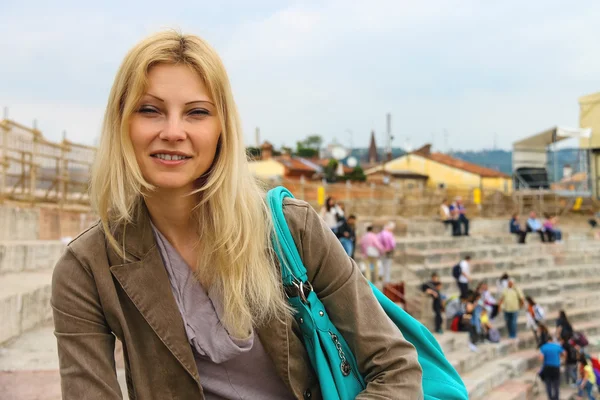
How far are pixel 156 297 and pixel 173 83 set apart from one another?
0.58 metres

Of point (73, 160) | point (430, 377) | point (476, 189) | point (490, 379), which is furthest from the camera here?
point (476, 189)

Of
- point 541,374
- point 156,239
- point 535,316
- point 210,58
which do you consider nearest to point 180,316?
point 156,239

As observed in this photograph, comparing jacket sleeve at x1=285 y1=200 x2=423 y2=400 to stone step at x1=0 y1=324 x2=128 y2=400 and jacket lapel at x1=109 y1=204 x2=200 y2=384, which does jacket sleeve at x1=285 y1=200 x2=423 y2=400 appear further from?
stone step at x1=0 y1=324 x2=128 y2=400

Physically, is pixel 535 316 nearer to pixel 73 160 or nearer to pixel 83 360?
pixel 73 160

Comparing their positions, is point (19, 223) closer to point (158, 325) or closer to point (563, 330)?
point (158, 325)

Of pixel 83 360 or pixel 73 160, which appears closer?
pixel 83 360

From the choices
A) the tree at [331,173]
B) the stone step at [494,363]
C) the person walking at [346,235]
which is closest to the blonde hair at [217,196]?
the stone step at [494,363]

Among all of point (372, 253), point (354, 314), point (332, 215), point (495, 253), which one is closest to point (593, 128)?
point (495, 253)

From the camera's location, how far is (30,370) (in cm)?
383

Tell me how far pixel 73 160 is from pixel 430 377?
36.0ft

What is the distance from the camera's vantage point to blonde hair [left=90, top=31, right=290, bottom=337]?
5.16 feet

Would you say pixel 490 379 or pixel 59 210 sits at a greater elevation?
pixel 59 210

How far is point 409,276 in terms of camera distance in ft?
44.2

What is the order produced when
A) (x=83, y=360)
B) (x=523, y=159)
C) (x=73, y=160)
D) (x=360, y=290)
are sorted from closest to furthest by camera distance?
(x=83, y=360)
(x=360, y=290)
(x=73, y=160)
(x=523, y=159)
